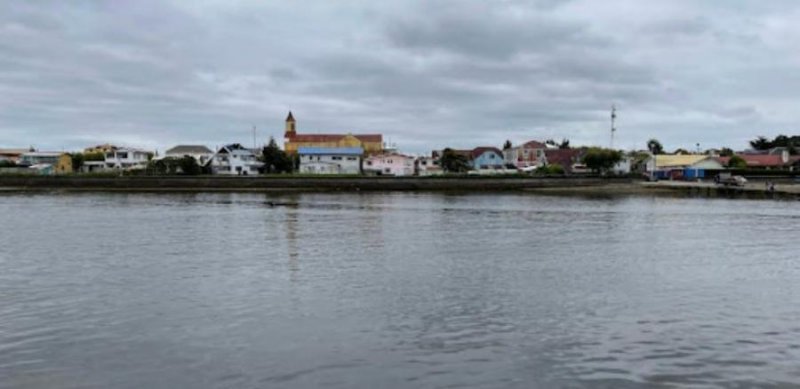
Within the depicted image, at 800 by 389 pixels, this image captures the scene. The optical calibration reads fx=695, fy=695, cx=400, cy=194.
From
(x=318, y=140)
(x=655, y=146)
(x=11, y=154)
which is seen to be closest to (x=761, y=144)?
(x=655, y=146)

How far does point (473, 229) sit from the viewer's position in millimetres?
28703

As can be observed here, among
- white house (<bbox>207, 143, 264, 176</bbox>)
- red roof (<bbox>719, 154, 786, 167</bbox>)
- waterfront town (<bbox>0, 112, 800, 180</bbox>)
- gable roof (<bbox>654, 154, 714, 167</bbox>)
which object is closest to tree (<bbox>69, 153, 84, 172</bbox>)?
waterfront town (<bbox>0, 112, 800, 180</bbox>)

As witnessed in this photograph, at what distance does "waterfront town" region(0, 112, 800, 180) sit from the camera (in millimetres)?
93312

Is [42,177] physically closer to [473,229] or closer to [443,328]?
[473,229]

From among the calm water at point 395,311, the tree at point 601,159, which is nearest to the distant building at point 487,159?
the tree at point 601,159

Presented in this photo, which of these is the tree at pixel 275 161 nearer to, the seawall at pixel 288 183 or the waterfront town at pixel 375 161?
the waterfront town at pixel 375 161

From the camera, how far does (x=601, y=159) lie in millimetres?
92688

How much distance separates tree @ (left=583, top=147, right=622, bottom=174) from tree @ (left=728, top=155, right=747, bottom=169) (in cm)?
1487

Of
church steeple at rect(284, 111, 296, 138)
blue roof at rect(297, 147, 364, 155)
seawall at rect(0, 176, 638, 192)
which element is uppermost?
church steeple at rect(284, 111, 296, 138)

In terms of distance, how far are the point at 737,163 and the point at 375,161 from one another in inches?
1965

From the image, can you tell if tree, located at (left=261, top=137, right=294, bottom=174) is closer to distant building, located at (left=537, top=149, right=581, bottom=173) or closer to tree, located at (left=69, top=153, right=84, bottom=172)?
tree, located at (left=69, top=153, right=84, bottom=172)

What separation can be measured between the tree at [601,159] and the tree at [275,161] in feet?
136

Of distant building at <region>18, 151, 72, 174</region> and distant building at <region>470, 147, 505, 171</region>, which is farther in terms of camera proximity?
distant building at <region>470, 147, 505, 171</region>

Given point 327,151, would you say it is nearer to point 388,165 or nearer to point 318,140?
point 388,165
